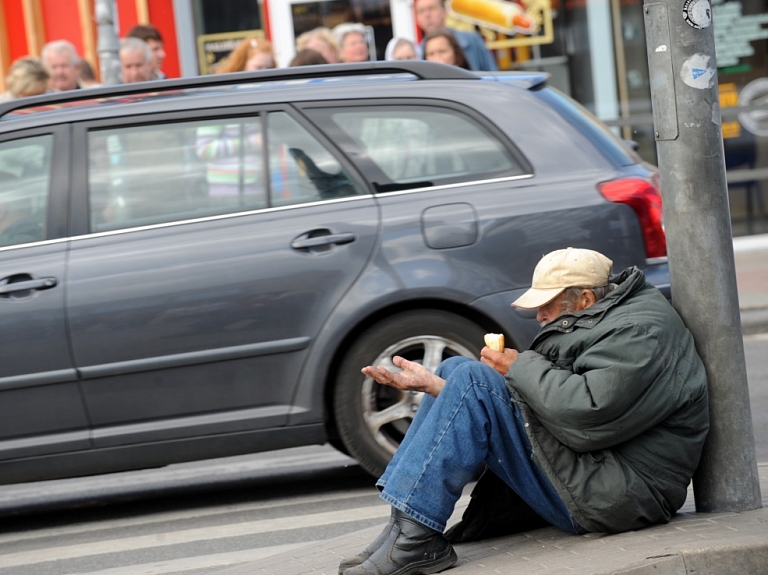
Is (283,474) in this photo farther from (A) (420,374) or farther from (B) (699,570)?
(B) (699,570)

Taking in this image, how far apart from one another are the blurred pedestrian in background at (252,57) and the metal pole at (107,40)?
1.18 meters

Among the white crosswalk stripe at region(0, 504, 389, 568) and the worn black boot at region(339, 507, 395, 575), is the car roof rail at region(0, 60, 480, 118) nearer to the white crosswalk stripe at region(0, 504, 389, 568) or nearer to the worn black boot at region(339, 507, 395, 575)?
the white crosswalk stripe at region(0, 504, 389, 568)

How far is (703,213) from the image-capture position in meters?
3.58

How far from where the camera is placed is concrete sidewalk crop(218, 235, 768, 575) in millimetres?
3322

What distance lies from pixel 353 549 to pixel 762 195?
32.9ft

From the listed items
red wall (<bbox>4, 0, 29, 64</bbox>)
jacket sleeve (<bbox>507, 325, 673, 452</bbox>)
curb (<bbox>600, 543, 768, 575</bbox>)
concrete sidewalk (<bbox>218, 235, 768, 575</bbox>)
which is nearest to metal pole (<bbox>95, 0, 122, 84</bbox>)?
red wall (<bbox>4, 0, 29, 64</bbox>)

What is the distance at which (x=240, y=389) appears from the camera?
5.02 m

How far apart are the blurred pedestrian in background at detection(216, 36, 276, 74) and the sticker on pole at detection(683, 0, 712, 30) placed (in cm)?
554

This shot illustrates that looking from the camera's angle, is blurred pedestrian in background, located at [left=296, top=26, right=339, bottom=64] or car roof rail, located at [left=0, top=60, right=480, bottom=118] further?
blurred pedestrian in background, located at [left=296, top=26, right=339, bottom=64]

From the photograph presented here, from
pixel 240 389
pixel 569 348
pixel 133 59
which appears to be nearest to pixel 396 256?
pixel 240 389

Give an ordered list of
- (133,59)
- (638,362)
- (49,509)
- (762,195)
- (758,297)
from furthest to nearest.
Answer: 1. (762,195)
2. (758,297)
3. (133,59)
4. (49,509)
5. (638,362)

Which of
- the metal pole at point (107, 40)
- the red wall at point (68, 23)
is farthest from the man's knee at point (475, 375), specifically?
the red wall at point (68, 23)

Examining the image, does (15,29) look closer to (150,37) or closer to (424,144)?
(150,37)

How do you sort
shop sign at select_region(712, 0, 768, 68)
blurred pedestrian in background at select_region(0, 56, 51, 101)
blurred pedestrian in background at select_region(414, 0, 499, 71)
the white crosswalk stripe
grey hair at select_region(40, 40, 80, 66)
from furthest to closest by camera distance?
shop sign at select_region(712, 0, 768, 68) → blurred pedestrian in background at select_region(414, 0, 499, 71) → grey hair at select_region(40, 40, 80, 66) → blurred pedestrian in background at select_region(0, 56, 51, 101) → the white crosswalk stripe
